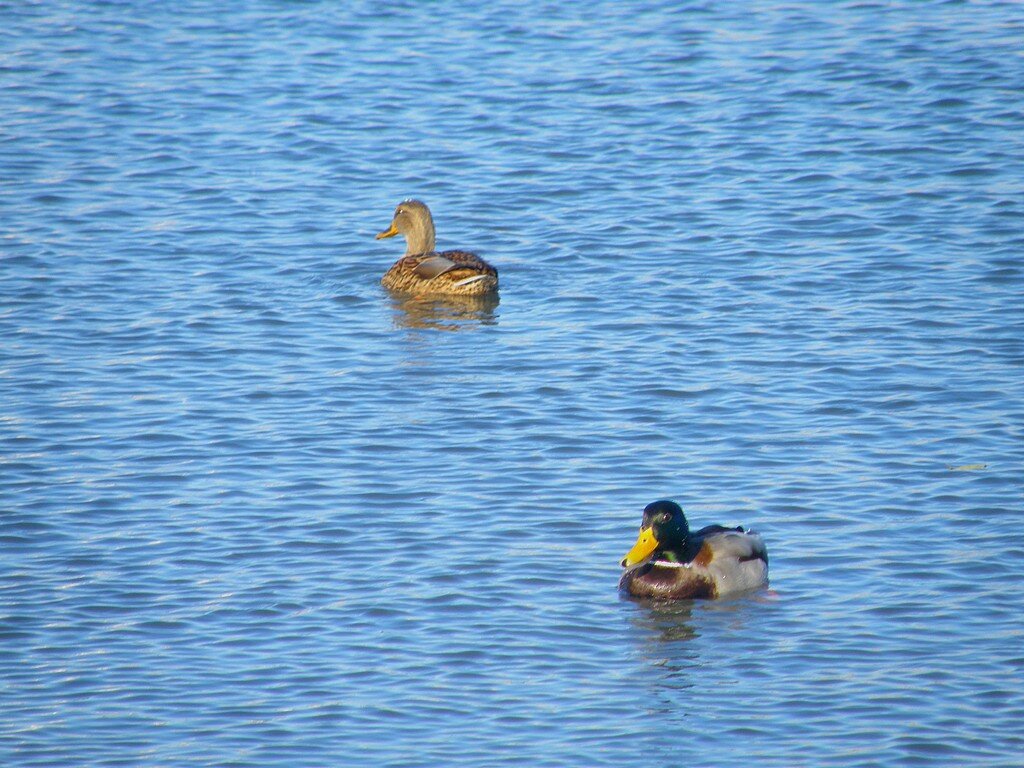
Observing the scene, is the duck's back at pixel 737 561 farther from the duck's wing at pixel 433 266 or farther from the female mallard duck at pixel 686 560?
the duck's wing at pixel 433 266

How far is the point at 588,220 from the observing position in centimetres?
1731

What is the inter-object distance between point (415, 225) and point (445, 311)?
1.50 meters

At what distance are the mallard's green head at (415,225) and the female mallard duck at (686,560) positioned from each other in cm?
720

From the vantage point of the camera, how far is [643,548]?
30.7 feet

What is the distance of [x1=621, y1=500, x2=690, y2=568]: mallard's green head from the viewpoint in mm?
9336

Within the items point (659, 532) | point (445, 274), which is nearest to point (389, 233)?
point (445, 274)

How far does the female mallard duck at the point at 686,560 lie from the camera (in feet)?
30.6

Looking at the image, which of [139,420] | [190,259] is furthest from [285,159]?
[139,420]

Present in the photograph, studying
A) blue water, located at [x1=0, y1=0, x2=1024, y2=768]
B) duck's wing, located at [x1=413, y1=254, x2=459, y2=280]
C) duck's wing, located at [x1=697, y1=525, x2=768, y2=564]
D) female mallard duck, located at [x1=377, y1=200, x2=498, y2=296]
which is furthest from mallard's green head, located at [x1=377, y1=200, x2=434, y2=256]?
duck's wing, located at [x1=697, y1=525, x2=768, y2=564]

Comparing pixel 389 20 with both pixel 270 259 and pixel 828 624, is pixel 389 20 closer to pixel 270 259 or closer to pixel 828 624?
pixel 270 259

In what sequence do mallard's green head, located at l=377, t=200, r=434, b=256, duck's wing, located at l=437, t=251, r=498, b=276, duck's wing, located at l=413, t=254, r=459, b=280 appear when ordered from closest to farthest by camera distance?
duck's wing, located at l=437, t=251, r=498, b=276, duck's wing, located at l=413, t=254, r=459, b=280, mallard's green head, located at l=377, t=200, r=434, b=256

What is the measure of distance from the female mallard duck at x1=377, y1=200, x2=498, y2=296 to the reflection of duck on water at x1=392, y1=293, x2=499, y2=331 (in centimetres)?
7

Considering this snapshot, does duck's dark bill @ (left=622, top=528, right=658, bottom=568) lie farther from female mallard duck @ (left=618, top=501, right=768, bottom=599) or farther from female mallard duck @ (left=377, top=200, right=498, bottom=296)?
female mallard duck @ (left=377, top=200, right=498, bottom=296)

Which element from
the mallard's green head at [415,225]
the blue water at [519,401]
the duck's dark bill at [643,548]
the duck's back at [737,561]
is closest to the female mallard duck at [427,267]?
the mallard's green head at [415,225]
